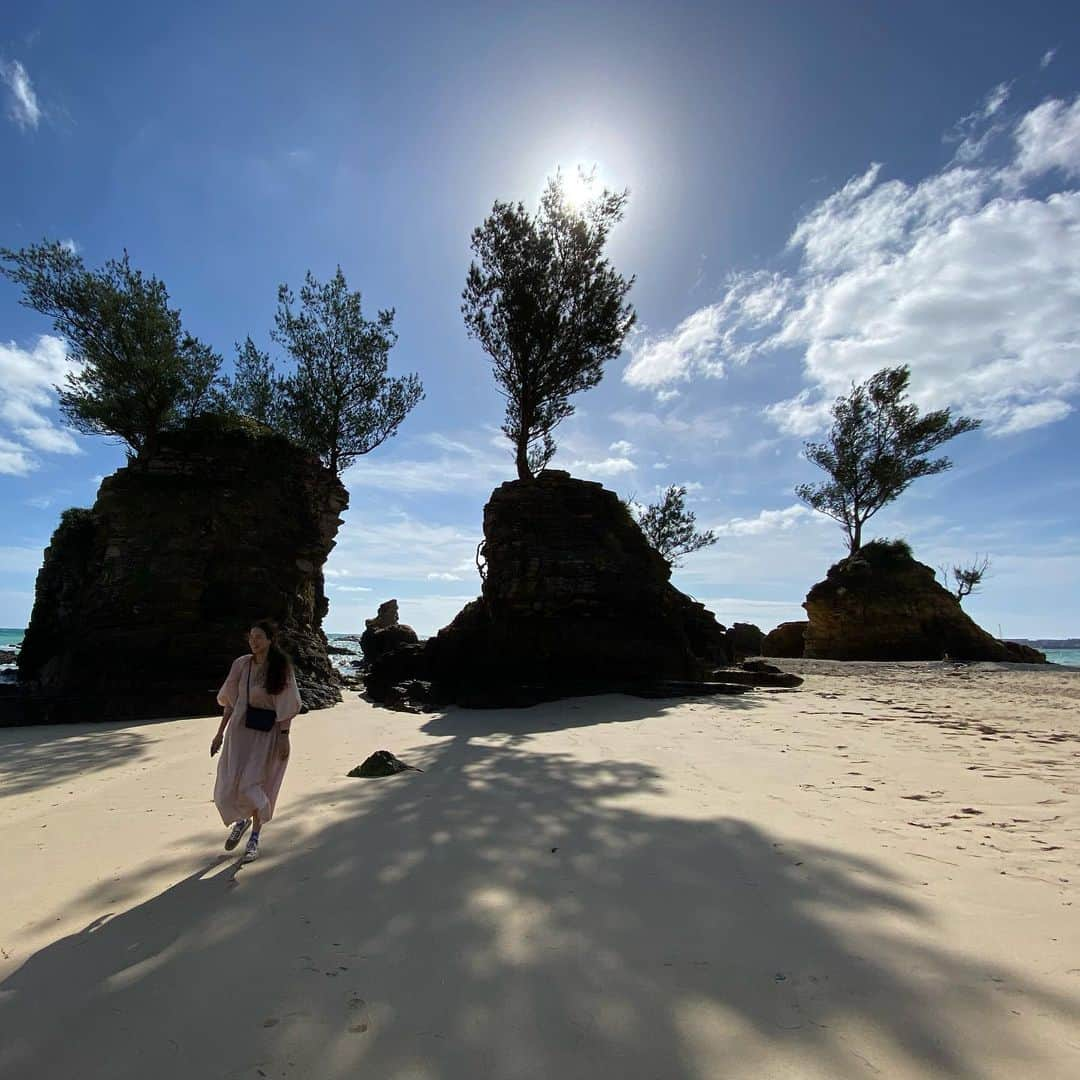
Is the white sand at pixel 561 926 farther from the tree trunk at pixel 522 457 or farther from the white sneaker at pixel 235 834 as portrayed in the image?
the tree trunk at pixel 522 457

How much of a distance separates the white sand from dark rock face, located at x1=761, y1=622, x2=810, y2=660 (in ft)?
83.7

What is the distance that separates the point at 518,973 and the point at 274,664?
9.07 ft

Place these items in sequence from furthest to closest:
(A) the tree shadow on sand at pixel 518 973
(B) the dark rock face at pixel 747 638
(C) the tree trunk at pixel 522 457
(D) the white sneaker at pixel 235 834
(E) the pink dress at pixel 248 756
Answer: (B) the dark rock face at pixel 747 638, (C) the tree trunk at pixel 522 457, (E) the pink dress at pixel 248 756, (D) the white sneaker at pixel 235 834, (A) the tree shadow on sand at pixel 518 973

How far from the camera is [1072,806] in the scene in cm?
378

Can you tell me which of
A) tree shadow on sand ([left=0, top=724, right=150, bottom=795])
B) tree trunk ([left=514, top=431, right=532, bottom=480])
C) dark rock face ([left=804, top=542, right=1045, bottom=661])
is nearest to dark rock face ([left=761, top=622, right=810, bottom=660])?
dark rock face ([left=804, top=542, right=1045, bottom=661])

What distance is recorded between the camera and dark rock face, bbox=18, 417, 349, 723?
10.8 m

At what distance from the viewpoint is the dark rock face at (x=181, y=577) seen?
10.8 metres

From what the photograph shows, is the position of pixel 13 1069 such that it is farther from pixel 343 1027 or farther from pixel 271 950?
pixel 343 1027

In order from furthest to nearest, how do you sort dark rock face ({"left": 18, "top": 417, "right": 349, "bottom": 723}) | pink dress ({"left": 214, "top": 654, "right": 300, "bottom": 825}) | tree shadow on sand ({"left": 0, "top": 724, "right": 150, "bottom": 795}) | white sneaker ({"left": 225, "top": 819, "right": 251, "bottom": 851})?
dark rock face ({"left": 18, "top": 417, "right": 349, "bottom": 723}), tree shadow on sand ({"left": 0, "top": 724, "right": 150, "bottom": 795}), pink dress ({"left": 214, "top": 654, "right": 300, "bottom": 825}), white sneaker ({"left": 225, "top": 819, "right": 251, "bottom": 851})

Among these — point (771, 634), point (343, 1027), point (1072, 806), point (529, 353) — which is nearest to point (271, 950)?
point (343, 1027)

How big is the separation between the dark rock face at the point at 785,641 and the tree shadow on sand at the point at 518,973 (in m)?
28.2

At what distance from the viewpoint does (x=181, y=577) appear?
464 inches

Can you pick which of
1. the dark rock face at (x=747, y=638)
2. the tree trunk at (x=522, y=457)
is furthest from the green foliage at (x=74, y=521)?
the dark rock face at (x=747, y=638)

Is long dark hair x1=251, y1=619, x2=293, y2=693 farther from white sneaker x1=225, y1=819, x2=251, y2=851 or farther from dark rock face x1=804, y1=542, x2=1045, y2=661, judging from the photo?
dark rock face x1=804, y1=542, x2=1045, y2=661
